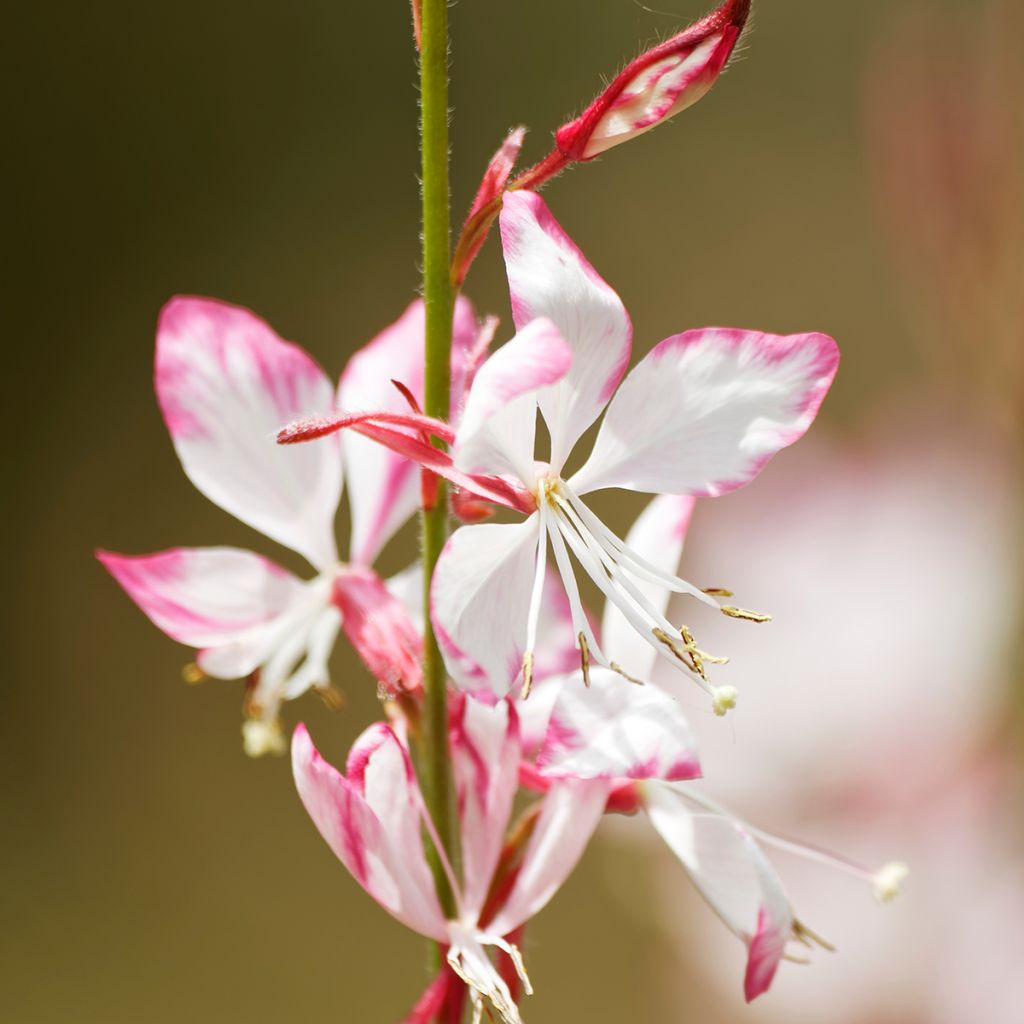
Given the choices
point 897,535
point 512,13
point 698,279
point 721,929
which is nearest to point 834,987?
point 721,929

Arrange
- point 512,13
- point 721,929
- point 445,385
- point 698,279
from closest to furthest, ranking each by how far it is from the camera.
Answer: point 445,385, point 721,929, point 698,279, point 512,13

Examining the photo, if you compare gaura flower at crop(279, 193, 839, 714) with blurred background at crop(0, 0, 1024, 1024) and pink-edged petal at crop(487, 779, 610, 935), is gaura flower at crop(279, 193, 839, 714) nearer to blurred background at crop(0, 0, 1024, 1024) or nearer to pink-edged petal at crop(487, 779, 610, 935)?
pink-edged petal at crop(487, 779, 610, 935)

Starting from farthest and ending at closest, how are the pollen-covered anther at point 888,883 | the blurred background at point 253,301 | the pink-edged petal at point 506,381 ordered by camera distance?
the blurred background at point 253,301 → the pollen-covered anther at point 888,883 → the pink-edged petal at point 506,381

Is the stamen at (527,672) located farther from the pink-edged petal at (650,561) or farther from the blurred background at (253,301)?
the blurred background at (253,301)

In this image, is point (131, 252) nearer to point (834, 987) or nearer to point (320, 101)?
point (320, 101)

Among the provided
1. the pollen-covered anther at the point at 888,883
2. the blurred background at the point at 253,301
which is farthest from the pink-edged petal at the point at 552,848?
the blurred background at the point at 253,301

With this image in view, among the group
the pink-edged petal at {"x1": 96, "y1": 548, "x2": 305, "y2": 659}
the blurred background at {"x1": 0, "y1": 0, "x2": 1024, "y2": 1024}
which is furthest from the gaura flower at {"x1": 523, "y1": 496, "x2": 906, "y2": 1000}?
the blurred background at {"x1": 0, "y1": 0, "x2": 1024, "y2": 1024}
